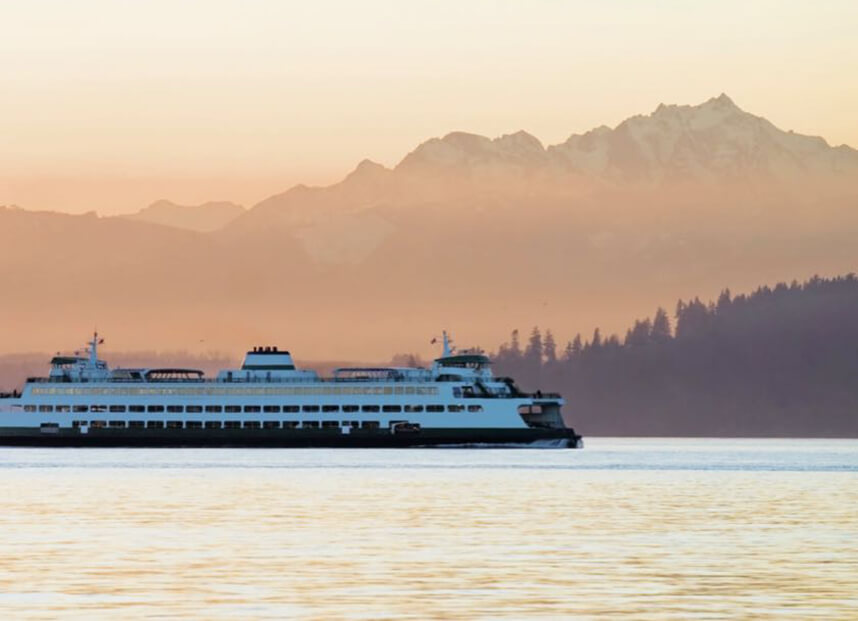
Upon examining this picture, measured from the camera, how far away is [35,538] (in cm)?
6675

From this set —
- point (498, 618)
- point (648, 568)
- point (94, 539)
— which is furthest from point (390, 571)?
point (94, 539)

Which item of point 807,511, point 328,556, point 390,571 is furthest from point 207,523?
point 807,511

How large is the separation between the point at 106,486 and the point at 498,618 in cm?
7294

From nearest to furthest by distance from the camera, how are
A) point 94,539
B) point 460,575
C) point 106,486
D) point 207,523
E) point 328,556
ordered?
1. point 460,575
2. point 328,556
3. point 94,539
4. point 207,523
5. point 106,486

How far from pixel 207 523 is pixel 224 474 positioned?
61.3 meters

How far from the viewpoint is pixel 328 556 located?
60094 millimetres

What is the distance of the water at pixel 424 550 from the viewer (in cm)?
4672

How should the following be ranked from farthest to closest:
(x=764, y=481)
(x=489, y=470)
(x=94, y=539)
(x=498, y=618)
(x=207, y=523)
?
(x=489, y=470) < (x=764, y=481) < (x=207, y=523) < (x=94, y=539) < (x=498, y=618)

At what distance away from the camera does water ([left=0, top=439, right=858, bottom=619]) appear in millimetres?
46719

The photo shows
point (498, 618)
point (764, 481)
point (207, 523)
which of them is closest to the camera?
point (498, 618)

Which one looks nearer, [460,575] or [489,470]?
[460,575]

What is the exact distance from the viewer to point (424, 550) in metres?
62.0

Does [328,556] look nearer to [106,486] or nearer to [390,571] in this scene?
[390,571]

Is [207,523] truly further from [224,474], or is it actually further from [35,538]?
[224,474]
